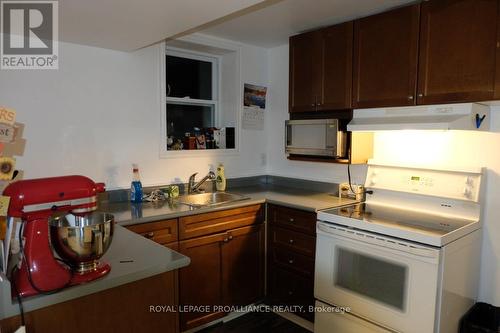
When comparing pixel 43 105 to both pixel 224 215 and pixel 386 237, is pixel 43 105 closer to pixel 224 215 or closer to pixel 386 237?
pixel 224 215

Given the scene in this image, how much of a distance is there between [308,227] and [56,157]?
1.71 m

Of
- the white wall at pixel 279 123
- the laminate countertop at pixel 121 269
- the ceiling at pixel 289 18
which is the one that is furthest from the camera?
the white wall at pixel 279 123

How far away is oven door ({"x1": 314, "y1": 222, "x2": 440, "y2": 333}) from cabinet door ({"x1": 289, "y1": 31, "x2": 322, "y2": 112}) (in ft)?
3.29

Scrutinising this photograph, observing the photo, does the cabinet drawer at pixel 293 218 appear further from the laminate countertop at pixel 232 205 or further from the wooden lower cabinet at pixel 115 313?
the wooden lower cabinet at pixel 115 313

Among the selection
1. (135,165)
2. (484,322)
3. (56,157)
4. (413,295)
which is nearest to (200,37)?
(135,165)

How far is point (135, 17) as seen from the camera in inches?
66.1

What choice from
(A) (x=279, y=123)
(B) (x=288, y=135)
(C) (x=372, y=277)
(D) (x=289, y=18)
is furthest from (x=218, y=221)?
(D) (x=289, y=18)

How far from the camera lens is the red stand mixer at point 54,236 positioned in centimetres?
104

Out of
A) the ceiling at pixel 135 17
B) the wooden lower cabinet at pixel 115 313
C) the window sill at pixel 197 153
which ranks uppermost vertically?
the ceiling at pixel 135 17

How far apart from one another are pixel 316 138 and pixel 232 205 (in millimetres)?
807

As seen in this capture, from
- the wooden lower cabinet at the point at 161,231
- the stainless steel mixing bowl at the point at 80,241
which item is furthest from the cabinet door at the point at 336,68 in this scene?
the stainless steel mixing bowl at the point at 80,241

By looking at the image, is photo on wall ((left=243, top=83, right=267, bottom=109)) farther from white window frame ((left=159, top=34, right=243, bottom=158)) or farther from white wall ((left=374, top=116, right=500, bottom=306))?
white wall ((left=374, top=116, right=500, bottom=306))

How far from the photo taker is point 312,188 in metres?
3.07

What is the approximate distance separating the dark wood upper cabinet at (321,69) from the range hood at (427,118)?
0.24 metres
